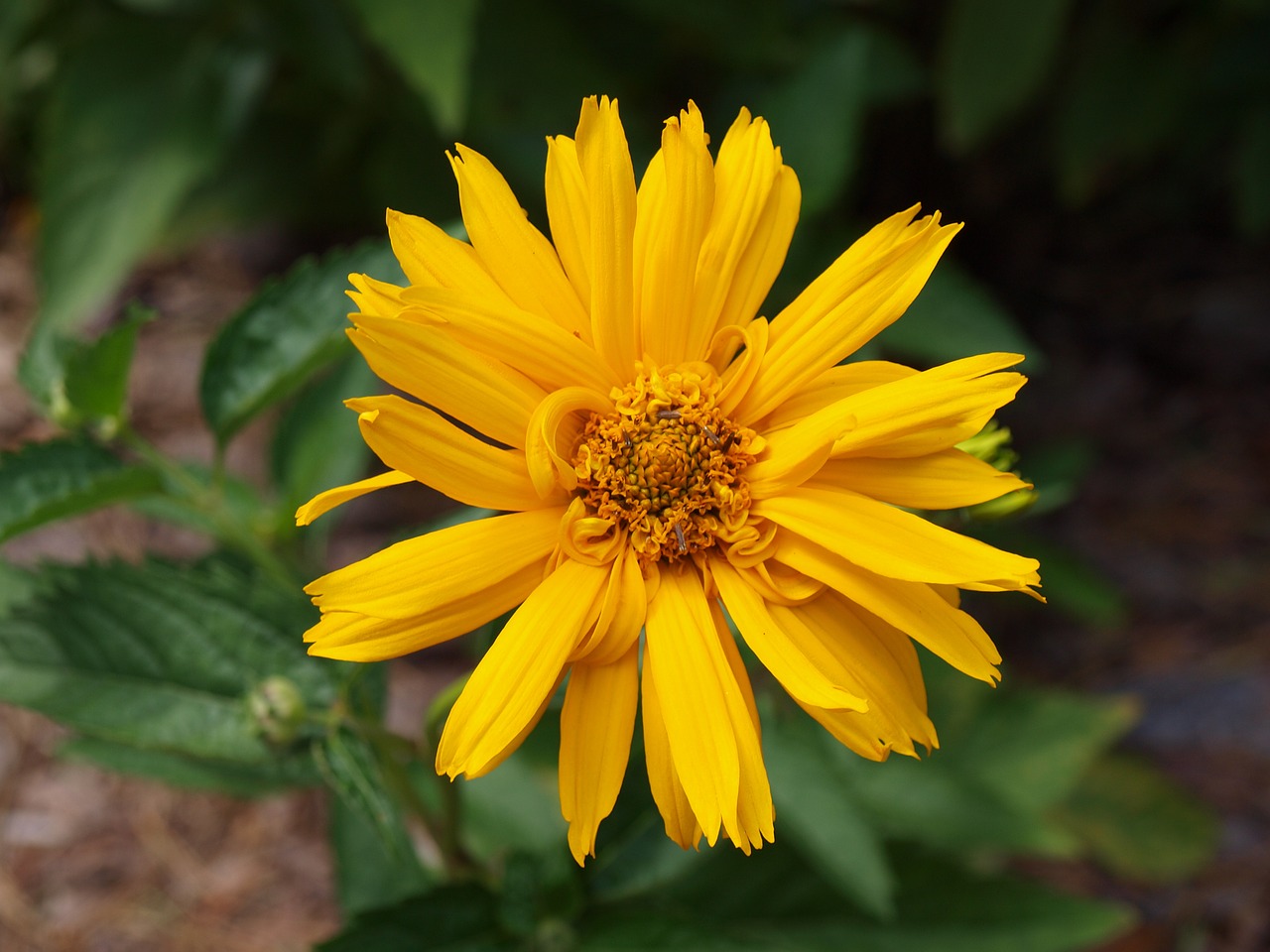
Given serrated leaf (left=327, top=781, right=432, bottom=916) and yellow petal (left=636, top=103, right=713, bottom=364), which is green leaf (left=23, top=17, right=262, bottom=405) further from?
yellow petal (left=636, top=103, right=713, bottom=364)

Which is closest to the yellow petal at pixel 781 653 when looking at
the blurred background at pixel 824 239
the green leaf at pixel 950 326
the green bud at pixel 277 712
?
the green bud at pixel 277 712

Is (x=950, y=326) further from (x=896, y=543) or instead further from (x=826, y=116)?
(x=896, y=543)

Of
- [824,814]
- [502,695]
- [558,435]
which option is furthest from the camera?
[824,814]

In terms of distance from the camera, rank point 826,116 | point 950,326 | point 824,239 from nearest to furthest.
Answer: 1. point 826,116
2. point 950,326
3. point 824,239

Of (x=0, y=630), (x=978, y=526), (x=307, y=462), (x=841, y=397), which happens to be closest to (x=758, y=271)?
(x=841, y=397)

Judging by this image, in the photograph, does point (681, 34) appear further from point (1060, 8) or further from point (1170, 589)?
point (1170, 589)

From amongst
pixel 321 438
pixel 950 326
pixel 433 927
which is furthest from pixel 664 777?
pixel 950 326

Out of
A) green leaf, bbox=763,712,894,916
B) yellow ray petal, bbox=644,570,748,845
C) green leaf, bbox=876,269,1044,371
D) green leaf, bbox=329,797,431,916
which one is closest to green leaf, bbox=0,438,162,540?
green leaf, bbox=329,797,431,916
